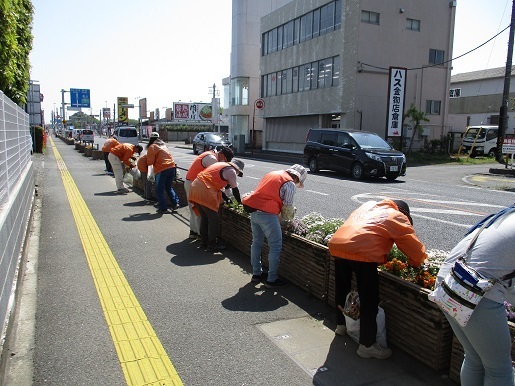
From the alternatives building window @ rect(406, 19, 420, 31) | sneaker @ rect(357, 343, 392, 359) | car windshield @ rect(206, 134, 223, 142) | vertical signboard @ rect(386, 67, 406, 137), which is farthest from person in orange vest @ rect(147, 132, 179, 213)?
building window @ rect(406, 19, 420, 31)

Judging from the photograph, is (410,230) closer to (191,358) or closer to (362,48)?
(191,358)

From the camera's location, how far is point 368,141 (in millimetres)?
17531

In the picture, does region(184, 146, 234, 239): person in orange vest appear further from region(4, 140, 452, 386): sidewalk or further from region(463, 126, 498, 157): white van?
region(463, 126, 498, 157): white van

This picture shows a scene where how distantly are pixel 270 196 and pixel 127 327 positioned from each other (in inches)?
75.8

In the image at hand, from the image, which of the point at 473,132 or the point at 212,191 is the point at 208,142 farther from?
the point at 212,191

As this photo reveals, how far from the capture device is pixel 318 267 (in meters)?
4.68

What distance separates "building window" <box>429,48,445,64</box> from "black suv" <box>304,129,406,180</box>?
45.4ft

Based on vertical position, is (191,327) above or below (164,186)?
below

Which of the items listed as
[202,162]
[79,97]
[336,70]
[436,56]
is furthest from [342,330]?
[79,97]

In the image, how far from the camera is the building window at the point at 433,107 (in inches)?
1148

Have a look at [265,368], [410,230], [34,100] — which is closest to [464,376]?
[410,230]

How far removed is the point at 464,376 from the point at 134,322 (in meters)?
2.81

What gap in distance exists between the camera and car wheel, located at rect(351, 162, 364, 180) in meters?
16.6

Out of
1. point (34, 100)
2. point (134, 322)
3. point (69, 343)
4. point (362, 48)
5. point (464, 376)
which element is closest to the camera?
point (464, 376)
